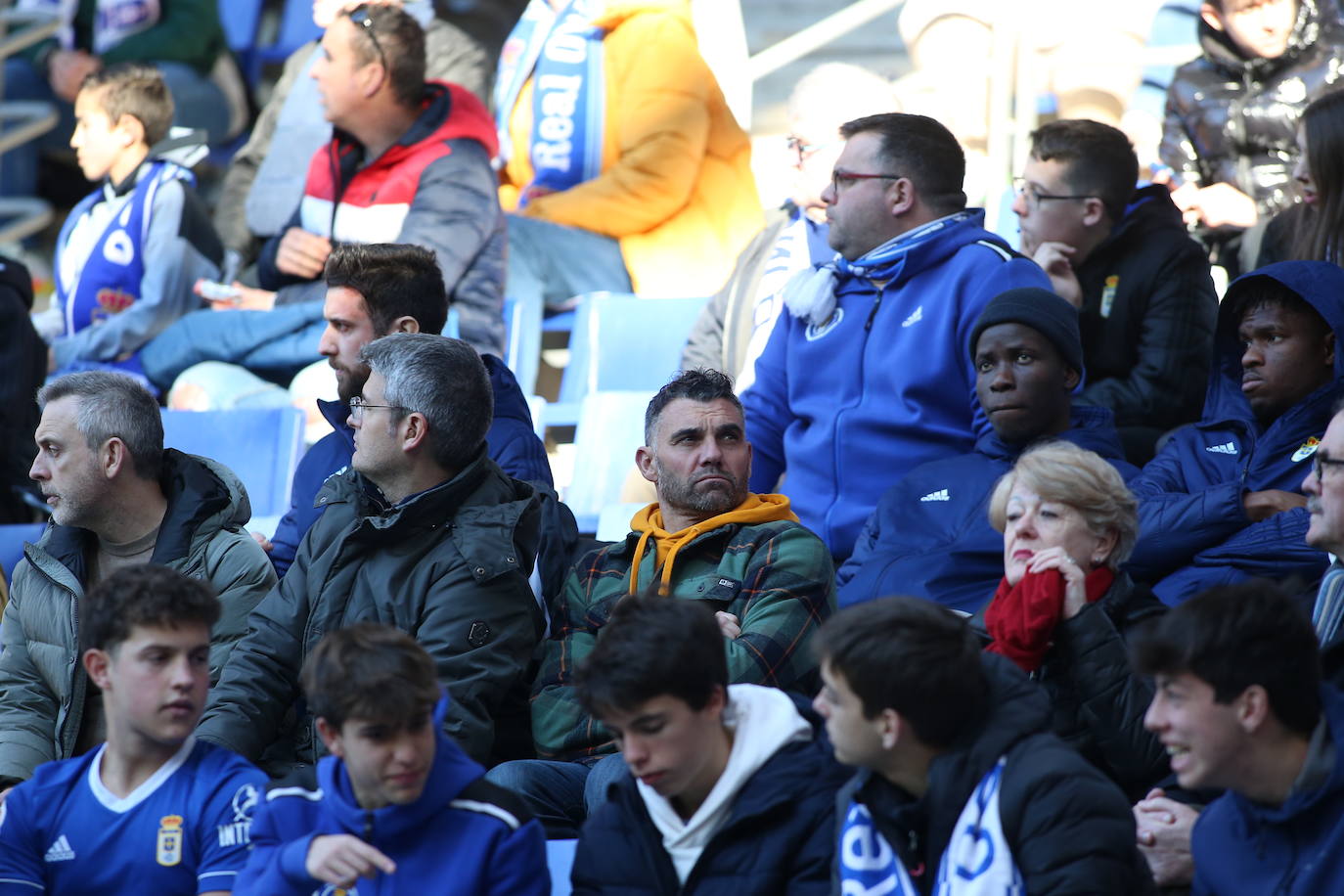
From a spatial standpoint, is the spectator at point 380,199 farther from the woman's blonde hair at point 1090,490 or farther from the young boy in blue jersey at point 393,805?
the young boy in blue jersey at point 393,805

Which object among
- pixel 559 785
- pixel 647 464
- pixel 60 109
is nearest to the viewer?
pixel 559 785

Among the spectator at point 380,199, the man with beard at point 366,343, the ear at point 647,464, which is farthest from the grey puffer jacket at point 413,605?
the spectator at point 380,199

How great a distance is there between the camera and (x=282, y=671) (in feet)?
11.4

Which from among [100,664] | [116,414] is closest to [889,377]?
[116,414]

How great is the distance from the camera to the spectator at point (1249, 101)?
17.3 ft

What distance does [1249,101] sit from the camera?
5.31 meters

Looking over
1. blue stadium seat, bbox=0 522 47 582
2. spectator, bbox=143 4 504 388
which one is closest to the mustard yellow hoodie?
blue stadium seat, bbox=0 522 47 582

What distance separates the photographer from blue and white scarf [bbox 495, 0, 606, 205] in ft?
21.5

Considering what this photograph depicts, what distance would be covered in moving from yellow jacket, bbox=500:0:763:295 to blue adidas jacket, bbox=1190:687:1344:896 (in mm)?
3973

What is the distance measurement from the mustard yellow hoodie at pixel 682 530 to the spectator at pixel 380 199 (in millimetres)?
1961

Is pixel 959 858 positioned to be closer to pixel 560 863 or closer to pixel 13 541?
pixel 560 863

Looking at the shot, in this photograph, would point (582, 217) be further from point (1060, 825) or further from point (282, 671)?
point (1060, 825)

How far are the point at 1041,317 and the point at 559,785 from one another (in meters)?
1.39

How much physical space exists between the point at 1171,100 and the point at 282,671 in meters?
3.33
